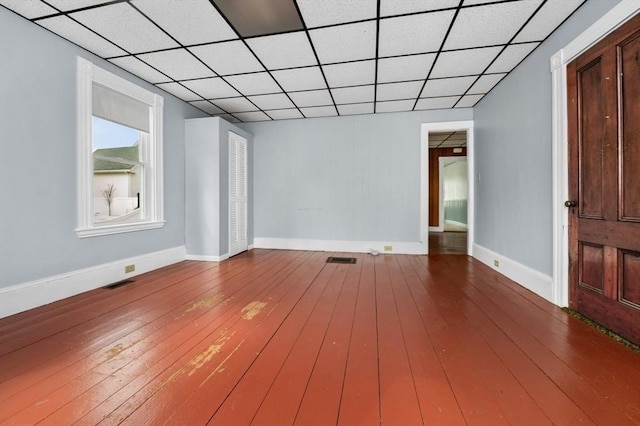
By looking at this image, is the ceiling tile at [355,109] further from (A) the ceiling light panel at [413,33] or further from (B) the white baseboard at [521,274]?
(B) the white baseboard at [521,274]

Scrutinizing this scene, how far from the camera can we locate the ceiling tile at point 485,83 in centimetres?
326

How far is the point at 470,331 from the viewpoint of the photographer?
1833 mm

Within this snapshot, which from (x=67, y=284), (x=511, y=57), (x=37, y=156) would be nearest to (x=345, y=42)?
(x=511, y=57)

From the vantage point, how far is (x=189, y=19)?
221 centimetres

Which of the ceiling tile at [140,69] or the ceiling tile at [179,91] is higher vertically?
the ceiling tile at [179,91]

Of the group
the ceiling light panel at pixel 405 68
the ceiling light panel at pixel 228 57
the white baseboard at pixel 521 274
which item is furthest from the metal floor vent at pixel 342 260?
the ceiling light panel at pixel 228 57

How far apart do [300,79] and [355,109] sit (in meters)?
1.40

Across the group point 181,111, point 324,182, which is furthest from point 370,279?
point 181,111

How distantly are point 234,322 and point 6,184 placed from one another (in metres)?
2.17

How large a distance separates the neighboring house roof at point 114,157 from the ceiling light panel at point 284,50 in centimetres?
203

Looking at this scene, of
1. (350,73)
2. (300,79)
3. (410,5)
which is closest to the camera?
(410,5)

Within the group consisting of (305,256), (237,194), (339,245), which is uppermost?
(237,194)

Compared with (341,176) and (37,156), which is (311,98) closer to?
(341,176)

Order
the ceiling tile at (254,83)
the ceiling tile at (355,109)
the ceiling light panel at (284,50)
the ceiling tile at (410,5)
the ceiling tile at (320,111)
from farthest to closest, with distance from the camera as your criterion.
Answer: the ceiling tile at (320,111), the ceiling tile at (355,109), the ceiling tile at (254,83), the ceiling light panel at (284,50), the ceiling tile at (410,5)
